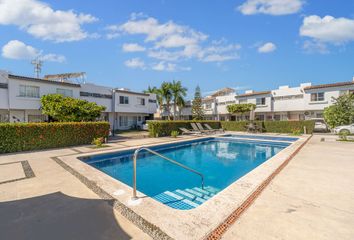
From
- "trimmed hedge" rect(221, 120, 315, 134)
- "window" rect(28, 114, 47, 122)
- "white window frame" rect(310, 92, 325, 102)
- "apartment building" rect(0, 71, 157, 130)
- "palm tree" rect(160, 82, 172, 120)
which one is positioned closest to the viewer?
"apartment building" rect(0, 71, 157, 130)

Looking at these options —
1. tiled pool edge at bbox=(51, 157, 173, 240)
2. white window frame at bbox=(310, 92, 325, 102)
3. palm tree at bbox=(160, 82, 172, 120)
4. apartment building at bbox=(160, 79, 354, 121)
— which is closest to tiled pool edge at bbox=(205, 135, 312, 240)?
tiled pool edge at bbox=(51, 157, 173, 240)

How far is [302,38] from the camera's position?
19953mm

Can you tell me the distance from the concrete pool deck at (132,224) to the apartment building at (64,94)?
17.7m

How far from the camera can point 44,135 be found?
39.2 ft

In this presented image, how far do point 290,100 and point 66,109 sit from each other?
110ft

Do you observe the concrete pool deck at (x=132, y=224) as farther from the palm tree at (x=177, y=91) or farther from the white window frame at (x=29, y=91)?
the palm tree at (x=177, y=91)

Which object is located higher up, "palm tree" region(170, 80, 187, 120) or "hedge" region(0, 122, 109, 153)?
"palm tree" region(170, 80, 187, 120)

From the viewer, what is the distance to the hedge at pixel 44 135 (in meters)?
10.7

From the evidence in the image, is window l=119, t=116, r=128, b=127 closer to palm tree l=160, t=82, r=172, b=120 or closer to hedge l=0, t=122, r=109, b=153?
palm tree l=160, t=82, r=172, b=120

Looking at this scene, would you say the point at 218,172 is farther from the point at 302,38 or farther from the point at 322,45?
the point at 322,45

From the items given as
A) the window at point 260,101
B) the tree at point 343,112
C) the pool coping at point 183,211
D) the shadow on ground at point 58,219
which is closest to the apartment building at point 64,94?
the pool coping at point 183,211

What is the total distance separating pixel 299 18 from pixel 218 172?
16137mm

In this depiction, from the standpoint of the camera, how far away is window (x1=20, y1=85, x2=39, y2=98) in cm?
1912

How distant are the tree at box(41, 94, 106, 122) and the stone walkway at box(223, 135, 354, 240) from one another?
19022mm
